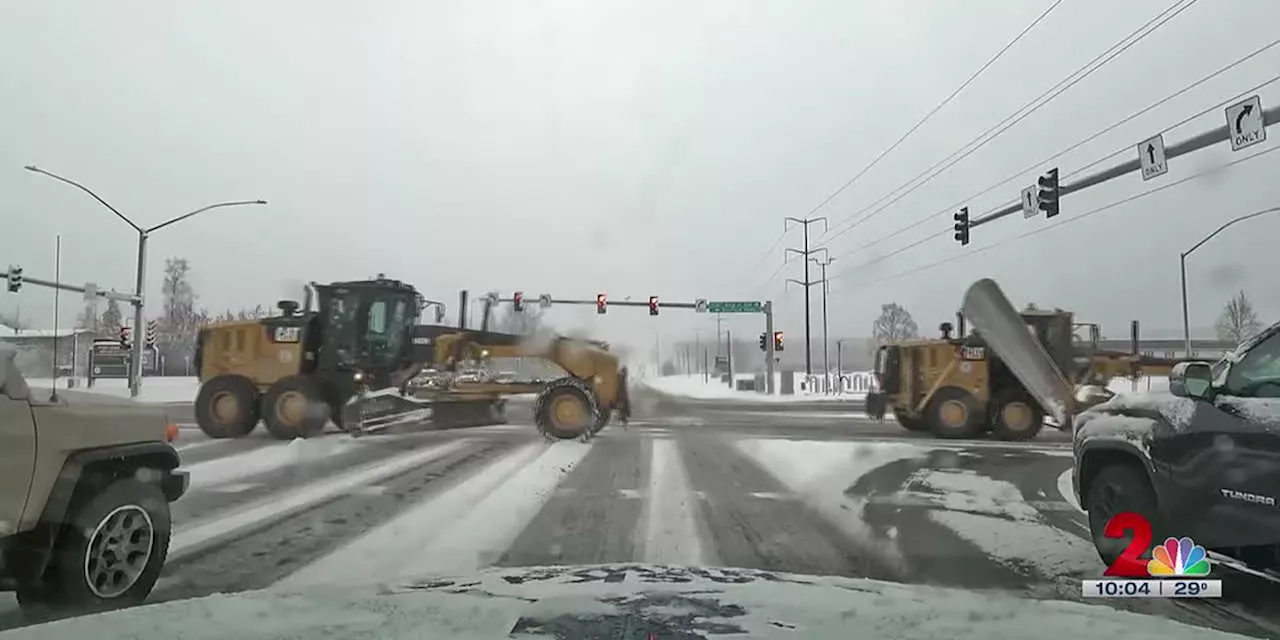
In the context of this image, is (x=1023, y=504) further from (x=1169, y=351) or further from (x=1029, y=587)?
(x=1169, y=351)

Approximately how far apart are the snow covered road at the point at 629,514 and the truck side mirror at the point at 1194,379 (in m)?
1.30

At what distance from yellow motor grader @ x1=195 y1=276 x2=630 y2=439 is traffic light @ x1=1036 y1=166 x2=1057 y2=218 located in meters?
9.66

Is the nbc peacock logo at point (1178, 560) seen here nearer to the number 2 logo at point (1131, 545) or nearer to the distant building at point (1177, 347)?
the number 2 logo at point (1131, 545)

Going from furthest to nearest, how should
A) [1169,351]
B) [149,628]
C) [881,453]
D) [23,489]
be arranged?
[1169,351], [881,453], [23,489], [149,628]

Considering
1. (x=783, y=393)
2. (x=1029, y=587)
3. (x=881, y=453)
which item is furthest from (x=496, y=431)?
(x=783, y=393)

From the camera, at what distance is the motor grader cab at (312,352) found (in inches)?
781

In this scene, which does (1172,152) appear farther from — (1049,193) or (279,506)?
(279,506)

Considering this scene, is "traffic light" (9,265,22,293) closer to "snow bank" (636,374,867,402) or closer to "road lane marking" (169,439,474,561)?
"road lane marking" (169,439,474,561)

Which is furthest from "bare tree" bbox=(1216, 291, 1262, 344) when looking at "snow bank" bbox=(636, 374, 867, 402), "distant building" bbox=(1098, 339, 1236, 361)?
"snow bank" bbox=(636, 374, 867, 402)

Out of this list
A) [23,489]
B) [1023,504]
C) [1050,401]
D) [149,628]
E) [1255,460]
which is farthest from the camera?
[1050,401]

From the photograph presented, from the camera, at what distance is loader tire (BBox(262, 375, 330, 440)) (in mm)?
19234

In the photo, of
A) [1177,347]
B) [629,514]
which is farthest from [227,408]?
[1177,347]

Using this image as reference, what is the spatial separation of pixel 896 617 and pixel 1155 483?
325cm

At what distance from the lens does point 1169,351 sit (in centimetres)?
2767
